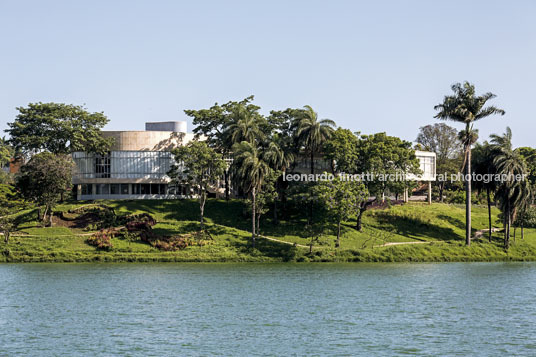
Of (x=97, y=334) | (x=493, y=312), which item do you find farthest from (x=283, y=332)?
(x=493, y=312)

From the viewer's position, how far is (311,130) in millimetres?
101750

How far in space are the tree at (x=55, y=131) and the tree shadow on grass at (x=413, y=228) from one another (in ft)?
150

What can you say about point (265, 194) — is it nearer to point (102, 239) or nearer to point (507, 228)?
point (102, 239)

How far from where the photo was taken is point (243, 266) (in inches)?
3068

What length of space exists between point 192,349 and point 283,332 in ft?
22.2

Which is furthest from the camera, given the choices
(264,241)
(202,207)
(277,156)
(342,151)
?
(342,151)

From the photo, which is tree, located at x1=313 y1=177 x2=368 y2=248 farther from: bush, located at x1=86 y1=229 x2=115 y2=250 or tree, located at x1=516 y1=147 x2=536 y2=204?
tree, located at x1=516 y1=147 x2=536 y2=204

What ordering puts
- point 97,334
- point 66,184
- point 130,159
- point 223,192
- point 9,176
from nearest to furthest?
point 97,334, point 66,184, point 130,159, point 223,192, point 9,176

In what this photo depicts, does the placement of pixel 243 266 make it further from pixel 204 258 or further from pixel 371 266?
pixel 371 266

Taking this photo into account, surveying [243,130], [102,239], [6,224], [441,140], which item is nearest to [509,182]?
[243,130]

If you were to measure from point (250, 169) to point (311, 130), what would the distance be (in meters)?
17.4

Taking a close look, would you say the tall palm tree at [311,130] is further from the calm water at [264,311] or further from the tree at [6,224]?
the tree at [6,224]

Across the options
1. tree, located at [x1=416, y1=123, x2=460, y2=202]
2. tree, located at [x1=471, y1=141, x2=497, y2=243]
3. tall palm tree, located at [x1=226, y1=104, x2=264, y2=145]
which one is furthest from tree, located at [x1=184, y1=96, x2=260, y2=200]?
tree, located at [x1=416, y1=123, x2=460, y2=202]

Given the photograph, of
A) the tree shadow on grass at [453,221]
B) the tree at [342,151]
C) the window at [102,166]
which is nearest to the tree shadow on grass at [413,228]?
the tree shadow on grass at [453,221]
